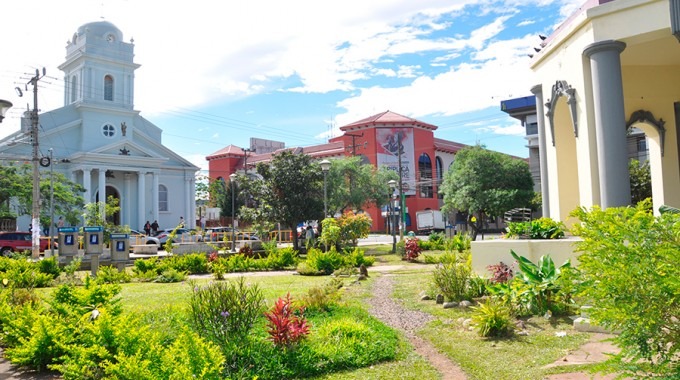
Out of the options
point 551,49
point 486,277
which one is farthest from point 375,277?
point 551,49

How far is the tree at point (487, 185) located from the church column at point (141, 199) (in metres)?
25.6

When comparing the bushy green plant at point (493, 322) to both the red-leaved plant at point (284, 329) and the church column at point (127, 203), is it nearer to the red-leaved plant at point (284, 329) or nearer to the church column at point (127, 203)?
the red-leaved plant at point (284, 329)

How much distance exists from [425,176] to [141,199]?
3275 centimetres

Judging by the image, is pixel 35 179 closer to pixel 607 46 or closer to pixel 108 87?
pixel 108 87

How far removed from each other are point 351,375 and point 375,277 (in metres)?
9.35

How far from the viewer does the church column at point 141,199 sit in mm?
42906

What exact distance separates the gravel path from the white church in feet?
114

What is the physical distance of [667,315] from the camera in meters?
3.23

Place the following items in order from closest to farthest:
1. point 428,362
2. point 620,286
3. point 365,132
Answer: point 620,286 → point 428,362 → point 365,132

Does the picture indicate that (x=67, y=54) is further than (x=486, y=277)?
Yes

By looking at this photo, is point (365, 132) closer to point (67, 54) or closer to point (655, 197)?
point (67, 54)

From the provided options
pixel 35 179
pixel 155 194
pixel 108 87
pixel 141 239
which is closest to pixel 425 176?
pixel 155 194

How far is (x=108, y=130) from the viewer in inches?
1741

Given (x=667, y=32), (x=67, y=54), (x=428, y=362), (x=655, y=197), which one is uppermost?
(x=67, y=54)
